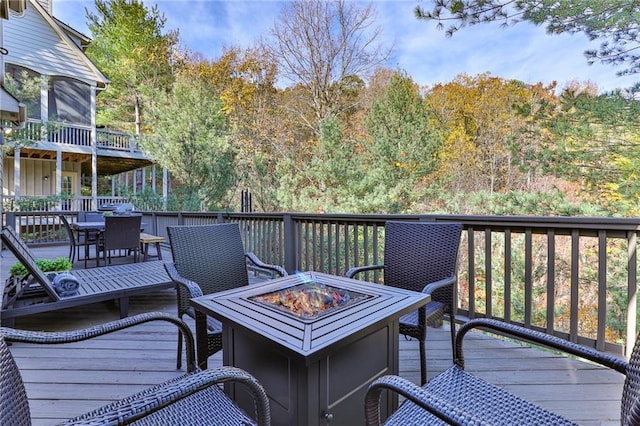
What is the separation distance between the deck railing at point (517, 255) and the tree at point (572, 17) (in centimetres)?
306

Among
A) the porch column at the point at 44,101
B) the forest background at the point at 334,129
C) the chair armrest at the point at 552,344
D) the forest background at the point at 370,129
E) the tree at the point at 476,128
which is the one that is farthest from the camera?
the tree at the point at 476,128

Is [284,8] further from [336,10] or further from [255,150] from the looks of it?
[255,150]

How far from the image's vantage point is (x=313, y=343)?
1.13 m

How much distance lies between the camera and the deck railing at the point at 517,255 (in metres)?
2.28

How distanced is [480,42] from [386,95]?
176 inches

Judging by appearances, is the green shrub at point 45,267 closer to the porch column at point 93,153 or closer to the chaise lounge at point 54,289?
the chaise lounge at point 54,289

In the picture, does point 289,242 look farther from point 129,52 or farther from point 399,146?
point 129,52

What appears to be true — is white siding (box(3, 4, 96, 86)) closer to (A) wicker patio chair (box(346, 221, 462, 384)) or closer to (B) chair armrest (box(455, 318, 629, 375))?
(A) wicker patio chair (box(346, 221, 462, 384))

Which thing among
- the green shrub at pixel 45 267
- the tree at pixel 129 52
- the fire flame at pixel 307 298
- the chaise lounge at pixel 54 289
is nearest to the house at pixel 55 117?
the tree at pixel 129 52

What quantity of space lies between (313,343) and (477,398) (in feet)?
2.28

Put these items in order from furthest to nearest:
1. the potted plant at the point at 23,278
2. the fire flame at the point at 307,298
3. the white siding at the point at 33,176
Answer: the white siding at the point at 33,176, the potted plant at the point at 23,278, the fire flame at the point at 307,298

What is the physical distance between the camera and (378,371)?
5.02ft

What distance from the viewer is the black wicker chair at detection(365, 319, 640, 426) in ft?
2.96

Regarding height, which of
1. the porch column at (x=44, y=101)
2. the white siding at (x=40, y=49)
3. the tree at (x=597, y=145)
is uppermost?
the white siding at (x=40, y=49)
